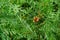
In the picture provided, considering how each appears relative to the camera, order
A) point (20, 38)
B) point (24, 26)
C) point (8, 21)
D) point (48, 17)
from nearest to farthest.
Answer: point (8, 21) < point (24, 26) < point (20, 38) < point (48, 17)

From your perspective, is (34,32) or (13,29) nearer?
(13,29)

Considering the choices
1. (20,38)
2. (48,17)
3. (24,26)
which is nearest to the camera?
(24,26)

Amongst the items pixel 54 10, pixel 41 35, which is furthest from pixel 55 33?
pixel 54 10

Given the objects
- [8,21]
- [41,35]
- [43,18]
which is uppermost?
[8,21]

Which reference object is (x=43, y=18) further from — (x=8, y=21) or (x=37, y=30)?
(x=8, y=21)

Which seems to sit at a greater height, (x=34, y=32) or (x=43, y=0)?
(x=43, y=0)

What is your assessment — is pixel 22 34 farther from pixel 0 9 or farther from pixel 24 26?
pixel 0 9
